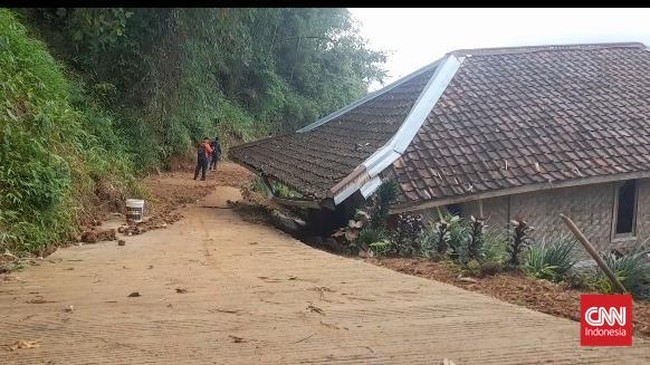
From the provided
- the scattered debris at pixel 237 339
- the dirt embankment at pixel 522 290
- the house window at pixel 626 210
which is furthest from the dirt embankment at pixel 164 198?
the house window at pixel 626 210

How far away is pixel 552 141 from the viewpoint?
10.5 metres

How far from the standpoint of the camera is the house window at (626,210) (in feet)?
36.4

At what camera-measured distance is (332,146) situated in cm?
1173

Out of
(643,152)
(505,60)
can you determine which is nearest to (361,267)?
(643,152)

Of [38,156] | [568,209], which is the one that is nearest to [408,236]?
[568,209]

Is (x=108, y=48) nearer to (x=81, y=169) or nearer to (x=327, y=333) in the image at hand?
(x=81, y=169)

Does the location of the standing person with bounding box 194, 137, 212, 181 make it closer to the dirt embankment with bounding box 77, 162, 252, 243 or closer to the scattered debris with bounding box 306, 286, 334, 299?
the dirt embankment with bounding box 77, 162, 252, 243

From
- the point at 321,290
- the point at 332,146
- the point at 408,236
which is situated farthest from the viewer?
the point at 332,146

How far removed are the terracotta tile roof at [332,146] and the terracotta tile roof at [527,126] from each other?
0.85 m

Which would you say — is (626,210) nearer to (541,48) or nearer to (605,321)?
(541,48)

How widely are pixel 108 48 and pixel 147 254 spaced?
353 inches

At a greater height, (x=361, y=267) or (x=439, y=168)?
(x=439, y=168)

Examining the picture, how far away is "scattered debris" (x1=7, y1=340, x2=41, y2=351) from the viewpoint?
3360 millimetres

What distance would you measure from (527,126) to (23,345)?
9787 millimetres
